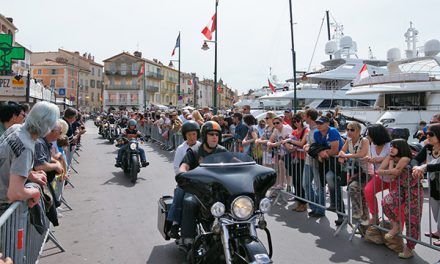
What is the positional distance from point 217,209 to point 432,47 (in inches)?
1191

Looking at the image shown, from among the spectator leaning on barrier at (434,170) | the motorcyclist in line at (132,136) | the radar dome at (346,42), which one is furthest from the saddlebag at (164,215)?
the radar dome at (346,42)

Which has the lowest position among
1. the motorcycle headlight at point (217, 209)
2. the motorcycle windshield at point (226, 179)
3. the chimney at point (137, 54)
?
the motorcycle headlight at point (217, 209)

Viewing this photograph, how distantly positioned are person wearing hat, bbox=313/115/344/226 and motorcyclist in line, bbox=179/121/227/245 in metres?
2.51

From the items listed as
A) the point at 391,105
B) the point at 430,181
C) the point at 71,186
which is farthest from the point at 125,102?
the point at 430,181

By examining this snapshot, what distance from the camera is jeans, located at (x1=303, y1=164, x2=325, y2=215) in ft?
21.0

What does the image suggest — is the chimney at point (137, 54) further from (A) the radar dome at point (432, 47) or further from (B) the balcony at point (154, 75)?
(A) the radar dome at point (432, 47)

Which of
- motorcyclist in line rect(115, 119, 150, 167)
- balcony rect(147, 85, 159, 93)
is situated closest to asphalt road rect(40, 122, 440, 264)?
motorcyclist in line rect(115, 119, 150, 167)

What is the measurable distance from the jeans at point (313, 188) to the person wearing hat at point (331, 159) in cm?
12

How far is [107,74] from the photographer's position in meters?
87.1

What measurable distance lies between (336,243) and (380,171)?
1.17m

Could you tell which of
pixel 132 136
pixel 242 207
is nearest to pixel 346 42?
pixel 132 136

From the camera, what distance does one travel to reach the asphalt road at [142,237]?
Result: 4613mm

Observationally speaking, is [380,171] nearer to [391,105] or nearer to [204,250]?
[204,250]

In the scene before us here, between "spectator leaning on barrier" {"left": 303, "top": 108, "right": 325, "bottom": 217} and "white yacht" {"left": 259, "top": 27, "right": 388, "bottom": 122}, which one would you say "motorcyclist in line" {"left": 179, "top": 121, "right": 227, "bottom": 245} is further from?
"white yacht" {"left": 259, "top": 27, "right": 388, "bottom": 122}
